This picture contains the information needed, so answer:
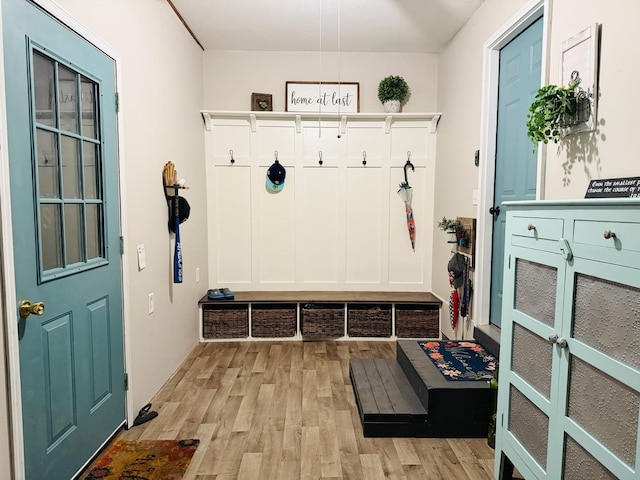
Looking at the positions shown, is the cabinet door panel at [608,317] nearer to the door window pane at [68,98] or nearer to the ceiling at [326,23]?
the door window pane at [68,98]

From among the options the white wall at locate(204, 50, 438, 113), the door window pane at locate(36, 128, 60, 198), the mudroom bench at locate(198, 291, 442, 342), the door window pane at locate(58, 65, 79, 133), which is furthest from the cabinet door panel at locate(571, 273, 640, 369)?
the white wall at locate(204, 50, 438, 113)

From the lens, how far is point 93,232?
2104 millimetres

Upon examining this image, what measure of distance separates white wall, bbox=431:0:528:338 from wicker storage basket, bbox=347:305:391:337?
22.2 inches

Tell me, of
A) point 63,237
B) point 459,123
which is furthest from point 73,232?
point 459,123

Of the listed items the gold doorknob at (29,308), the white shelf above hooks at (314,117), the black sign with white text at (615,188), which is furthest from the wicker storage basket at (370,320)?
the gold doorknob at (29,308)

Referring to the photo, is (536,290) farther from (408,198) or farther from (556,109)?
(408,198)

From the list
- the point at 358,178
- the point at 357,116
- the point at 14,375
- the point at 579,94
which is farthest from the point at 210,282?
the point at 579,94

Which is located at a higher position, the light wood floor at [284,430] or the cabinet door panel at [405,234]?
the cabinet door panel at [405,234]

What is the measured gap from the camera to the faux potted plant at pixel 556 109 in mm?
1898

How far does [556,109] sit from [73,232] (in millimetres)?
2420

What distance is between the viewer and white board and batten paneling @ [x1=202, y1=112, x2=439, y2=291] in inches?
166

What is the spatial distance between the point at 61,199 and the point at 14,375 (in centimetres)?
77

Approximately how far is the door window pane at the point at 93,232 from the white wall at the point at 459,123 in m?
2.65

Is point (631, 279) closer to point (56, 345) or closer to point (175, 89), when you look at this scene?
point (56, 345)
